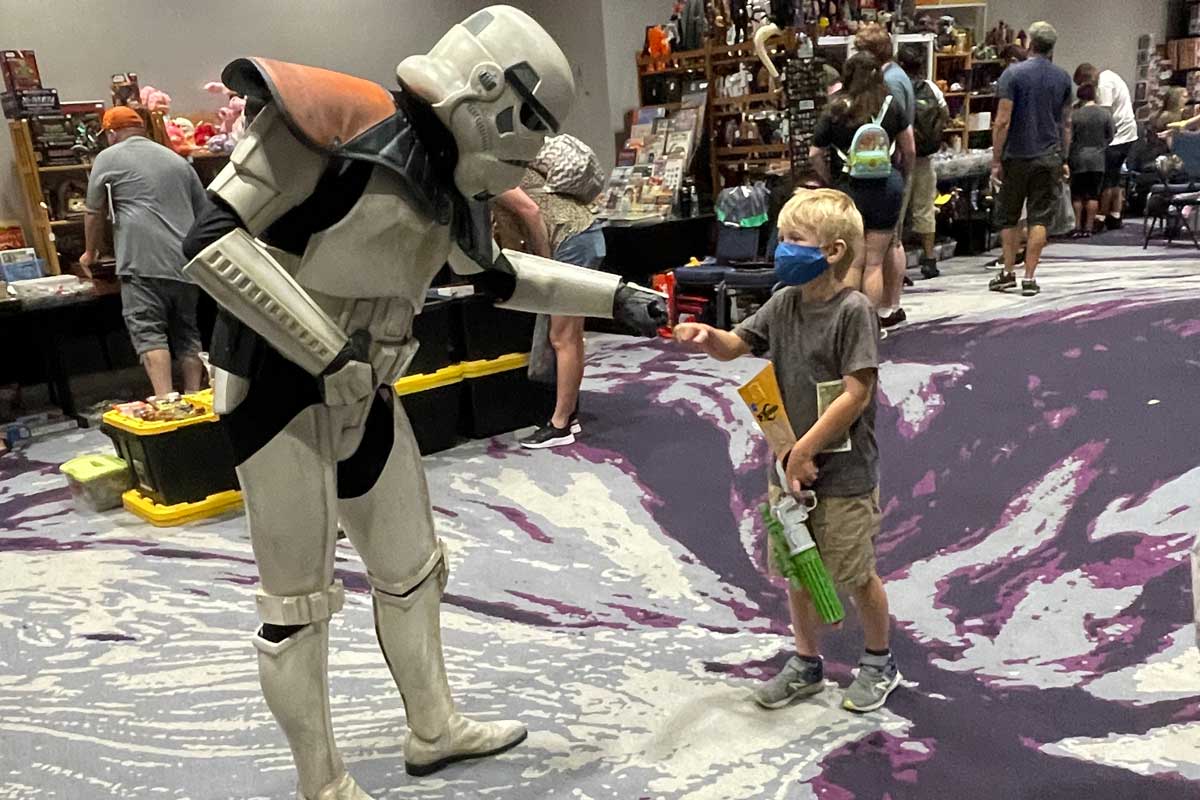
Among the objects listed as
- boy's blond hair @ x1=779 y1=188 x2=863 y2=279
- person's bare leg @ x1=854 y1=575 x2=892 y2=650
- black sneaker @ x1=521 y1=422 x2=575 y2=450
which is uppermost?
boy's blond hair @ x1=779 y1=188 x2=863 y2=279

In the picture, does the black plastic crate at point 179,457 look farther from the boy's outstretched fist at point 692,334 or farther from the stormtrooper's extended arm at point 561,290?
the boy's outstretched fist at point 692,334

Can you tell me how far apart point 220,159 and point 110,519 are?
298 centimetres

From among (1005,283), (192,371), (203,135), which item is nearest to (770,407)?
(192,371)

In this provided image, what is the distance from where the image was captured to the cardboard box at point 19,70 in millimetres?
5379

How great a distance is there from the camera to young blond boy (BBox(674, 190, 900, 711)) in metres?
1.96

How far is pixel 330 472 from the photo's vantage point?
1.70m

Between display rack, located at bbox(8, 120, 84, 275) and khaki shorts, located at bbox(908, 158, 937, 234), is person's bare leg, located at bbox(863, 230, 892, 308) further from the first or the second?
display rack, located at bbox(8, 120, 84, 275)

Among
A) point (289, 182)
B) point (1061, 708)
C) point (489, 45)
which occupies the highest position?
point (489, 45)

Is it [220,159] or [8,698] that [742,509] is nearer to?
[8,698]

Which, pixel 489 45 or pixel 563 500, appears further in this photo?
pixel 563 500

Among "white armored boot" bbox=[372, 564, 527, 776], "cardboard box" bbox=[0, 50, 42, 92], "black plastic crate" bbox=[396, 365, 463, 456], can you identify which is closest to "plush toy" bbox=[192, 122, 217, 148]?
"cardboard box" bbox=[0, 50, 42, 92]

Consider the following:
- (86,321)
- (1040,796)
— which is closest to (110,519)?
(86,321)

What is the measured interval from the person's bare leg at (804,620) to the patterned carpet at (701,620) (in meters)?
0.12

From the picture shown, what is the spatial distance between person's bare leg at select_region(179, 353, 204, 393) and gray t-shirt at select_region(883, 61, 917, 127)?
371 centimetres
